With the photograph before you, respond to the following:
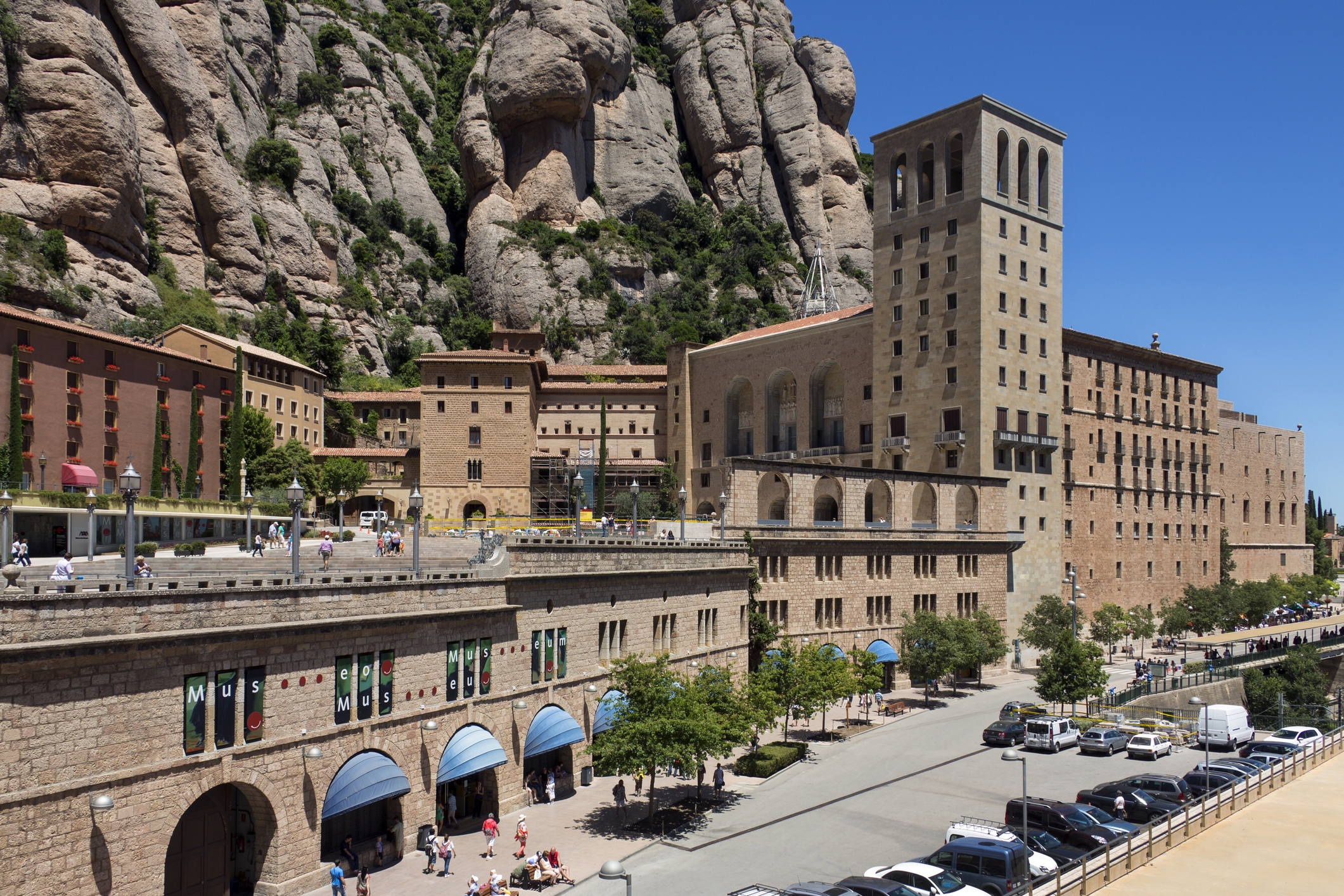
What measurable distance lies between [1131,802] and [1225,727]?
52.2 ft

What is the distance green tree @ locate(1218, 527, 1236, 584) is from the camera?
88562 millimetres

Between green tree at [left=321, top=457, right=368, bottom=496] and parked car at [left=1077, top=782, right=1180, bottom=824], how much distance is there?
5526 cm

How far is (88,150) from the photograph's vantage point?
7075 cm

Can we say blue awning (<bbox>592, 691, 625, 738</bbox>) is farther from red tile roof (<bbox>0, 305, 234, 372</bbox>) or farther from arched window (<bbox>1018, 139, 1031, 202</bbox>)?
arched window (<bbox>1018, 139, 1031, 202</bbox>)

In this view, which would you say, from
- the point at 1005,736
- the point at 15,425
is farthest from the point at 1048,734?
the point at 15,425

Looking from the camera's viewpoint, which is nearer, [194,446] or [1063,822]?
[1063,822]

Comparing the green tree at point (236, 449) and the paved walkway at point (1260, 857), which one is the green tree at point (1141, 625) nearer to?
the paved walkway at point (1260, 857)

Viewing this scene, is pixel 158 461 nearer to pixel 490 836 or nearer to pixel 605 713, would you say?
pixel 605 713

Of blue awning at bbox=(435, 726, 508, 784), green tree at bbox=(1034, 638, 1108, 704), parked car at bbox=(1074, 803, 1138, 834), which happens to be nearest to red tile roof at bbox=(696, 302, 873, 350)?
green tree at bbox=(1034, 638, 1108, 704)

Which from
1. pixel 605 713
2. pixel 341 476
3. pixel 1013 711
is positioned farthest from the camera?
pixel 341 476

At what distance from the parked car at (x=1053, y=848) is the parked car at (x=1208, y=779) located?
28.9ft

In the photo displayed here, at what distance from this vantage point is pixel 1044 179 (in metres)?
72.5

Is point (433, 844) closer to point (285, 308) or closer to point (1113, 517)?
point (1113, 517)

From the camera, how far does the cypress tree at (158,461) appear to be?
5453 centimetres
